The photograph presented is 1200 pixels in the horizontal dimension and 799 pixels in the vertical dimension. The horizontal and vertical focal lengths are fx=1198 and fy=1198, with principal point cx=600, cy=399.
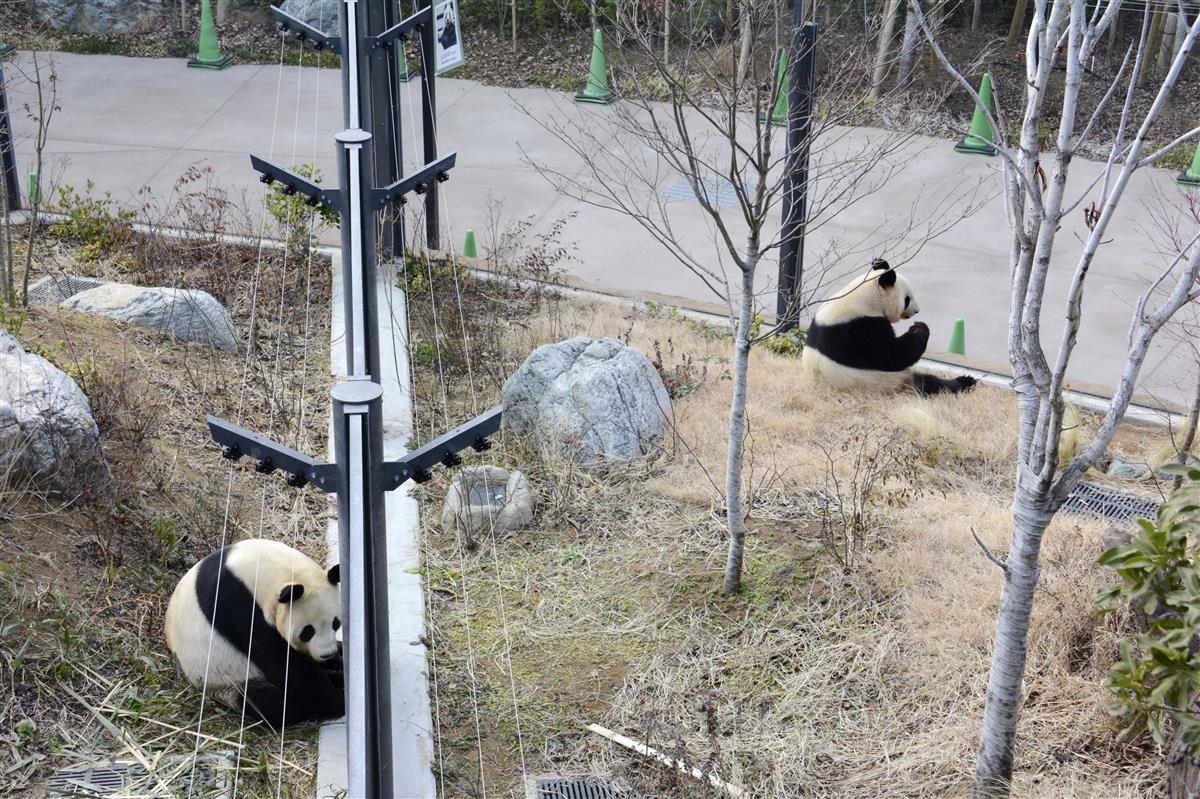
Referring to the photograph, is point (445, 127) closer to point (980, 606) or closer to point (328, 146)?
point (328, 146)

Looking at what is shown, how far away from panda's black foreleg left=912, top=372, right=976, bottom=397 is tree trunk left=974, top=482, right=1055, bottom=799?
4356mm

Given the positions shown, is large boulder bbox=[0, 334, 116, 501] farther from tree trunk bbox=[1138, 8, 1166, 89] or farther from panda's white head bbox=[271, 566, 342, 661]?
tree trunk bbox=[1138, 8, 1166, 89]

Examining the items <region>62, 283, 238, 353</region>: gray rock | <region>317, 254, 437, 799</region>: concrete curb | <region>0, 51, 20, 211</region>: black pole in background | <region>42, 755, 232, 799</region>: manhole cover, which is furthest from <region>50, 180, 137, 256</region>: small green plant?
<region>42, 755, 232, 799</region>: manhole cover

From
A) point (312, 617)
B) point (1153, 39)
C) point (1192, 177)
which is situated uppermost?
point (1153, 39)

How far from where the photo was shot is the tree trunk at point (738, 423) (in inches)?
217

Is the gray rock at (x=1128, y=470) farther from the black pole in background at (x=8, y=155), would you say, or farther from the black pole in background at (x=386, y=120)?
the black pole in background at (x=8, y=155)

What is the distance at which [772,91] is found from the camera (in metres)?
5.18

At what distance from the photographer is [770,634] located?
5.75 meters

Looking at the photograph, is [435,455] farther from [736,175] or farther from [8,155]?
[8,155]

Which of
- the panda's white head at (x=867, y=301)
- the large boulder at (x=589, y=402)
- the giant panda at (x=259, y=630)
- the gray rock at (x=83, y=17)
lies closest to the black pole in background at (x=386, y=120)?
the large boulder at (x=589, y=402)

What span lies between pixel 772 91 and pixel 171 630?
350cm

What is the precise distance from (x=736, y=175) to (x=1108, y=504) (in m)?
3.46

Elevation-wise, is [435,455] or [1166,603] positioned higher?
[435,455]

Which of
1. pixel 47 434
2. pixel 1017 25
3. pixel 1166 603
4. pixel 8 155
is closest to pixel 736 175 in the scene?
pixel 1166 603
